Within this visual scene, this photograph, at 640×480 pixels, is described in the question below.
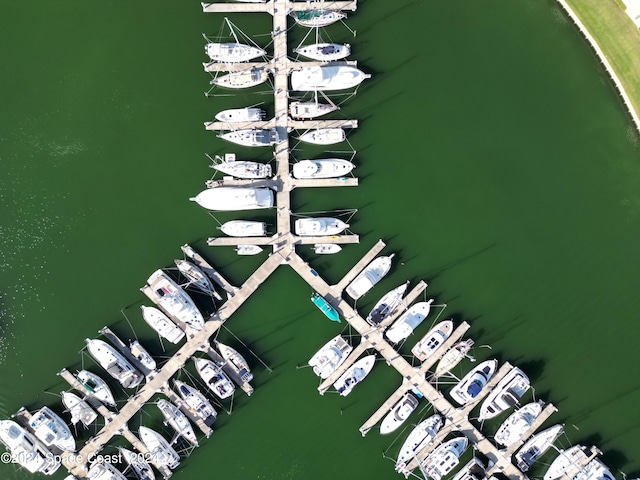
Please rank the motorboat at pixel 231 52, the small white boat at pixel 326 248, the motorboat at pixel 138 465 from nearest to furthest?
the motorboat at pixel 138 465
the motorboat at pixel 231 52
the small white boat at pixel 326 248

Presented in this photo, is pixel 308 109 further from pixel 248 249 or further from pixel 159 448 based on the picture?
pixel 159 448

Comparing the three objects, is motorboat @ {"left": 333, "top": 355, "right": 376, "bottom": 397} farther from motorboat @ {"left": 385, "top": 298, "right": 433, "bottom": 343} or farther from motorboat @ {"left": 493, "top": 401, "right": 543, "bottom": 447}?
motorboat @ {"left": 493, "top": 401, "right": 543, "bottom": 447}

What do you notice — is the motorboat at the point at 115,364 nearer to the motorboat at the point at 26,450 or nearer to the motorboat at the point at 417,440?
the motorboat at the point at 26,450

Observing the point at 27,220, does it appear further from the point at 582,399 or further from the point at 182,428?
the point at 582,399

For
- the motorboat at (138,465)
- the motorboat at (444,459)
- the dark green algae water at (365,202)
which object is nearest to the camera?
the motorboat at (444,459)

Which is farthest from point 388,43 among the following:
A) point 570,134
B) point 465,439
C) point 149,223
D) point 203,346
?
point 465,439

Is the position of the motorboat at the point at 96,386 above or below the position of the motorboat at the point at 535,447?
above

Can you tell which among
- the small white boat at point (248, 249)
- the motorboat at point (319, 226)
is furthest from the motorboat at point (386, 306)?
the small white boat at point (248, 249)
